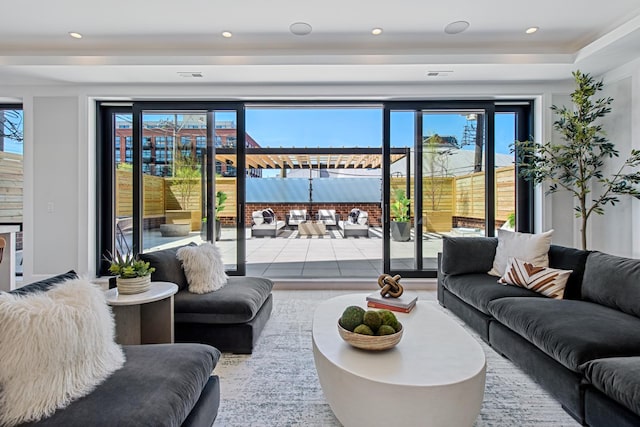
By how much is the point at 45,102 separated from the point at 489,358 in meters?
5.69

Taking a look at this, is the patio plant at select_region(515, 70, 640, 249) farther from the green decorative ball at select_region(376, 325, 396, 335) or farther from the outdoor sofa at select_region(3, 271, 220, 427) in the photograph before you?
the outdoor sofa at select_region(3, 271, 220, 427)

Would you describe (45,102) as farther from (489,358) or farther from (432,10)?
(489,358)

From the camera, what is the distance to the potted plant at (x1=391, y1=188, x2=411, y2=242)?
4.55m

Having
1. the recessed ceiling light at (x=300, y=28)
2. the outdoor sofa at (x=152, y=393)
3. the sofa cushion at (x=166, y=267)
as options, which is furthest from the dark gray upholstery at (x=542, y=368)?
the recessed ceiling light at (x=300, y=28)

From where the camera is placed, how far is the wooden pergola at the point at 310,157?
4547 mm

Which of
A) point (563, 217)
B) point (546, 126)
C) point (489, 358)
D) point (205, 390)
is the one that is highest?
point (546, 126)

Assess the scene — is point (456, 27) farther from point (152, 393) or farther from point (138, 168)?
point (138, 168)

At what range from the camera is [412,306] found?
7.89 ft

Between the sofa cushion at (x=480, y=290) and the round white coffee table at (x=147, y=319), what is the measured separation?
7.81 ft

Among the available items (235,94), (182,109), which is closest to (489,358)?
(235,94)

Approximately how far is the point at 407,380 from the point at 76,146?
4816 mm

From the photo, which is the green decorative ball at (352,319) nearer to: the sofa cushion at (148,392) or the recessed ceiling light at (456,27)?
the sofa cushion at (148,392)

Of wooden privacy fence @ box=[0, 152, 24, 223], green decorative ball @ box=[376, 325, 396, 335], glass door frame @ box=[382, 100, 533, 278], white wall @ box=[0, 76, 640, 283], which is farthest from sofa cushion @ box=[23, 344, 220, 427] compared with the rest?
wooden privacy fence @ box=[0, 152, 24, 223]

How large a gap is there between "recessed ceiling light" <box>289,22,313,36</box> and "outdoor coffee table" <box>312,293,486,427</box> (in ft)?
9.36
